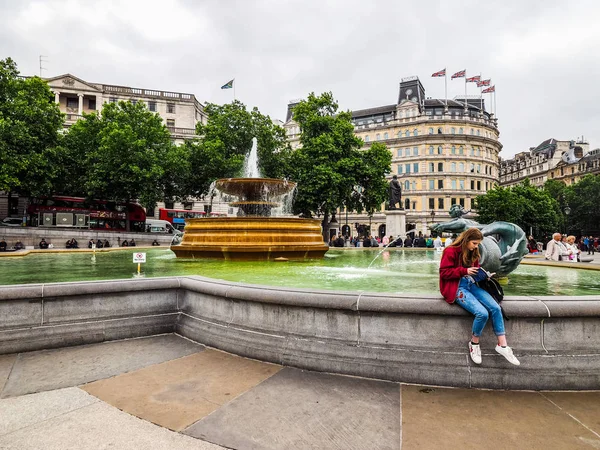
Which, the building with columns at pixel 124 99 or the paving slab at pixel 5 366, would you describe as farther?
the building with columns at pixel 124 99

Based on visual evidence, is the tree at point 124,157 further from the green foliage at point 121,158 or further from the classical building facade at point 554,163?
the classical building facade at point 554,163

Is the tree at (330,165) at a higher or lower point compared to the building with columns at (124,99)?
lower

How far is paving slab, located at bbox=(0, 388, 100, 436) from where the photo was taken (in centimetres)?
295

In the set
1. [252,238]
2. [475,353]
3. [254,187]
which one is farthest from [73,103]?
[475,353]

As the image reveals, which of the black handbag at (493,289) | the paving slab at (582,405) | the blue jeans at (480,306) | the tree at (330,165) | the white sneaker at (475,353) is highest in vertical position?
the tree at (330,165)

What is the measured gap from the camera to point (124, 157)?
115 feet

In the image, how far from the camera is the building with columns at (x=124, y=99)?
5884 cm

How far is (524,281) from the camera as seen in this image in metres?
7.69

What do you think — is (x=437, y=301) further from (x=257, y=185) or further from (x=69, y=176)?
(x=69, y=176)

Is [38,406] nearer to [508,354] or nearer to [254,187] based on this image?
[508,354]

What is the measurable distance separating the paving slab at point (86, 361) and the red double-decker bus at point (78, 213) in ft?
122

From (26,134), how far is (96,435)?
38.9m

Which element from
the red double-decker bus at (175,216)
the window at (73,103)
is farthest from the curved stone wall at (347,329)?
the window at (73,103)

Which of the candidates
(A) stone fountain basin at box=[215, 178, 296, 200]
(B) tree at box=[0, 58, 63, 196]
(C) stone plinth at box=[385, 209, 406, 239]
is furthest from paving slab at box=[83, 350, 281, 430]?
(B) tree at box=[0, 58, 63, 196]
